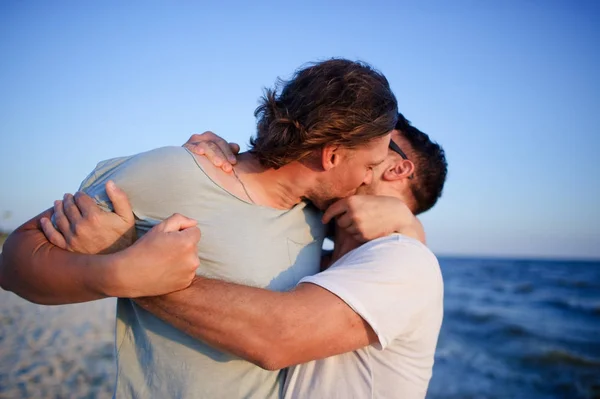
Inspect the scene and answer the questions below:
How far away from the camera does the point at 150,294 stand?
1.87m

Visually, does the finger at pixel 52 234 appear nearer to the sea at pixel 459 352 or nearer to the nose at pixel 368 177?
the nose at pixel 368 177

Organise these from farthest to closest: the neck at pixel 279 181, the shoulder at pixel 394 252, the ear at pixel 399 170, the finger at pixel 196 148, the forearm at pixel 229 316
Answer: the ear at pixel 399 170
the neck at pixel 279 181
the finger at pixel 196 148
the shoulder at pixel 394 252
the forearm at pixel 229 316

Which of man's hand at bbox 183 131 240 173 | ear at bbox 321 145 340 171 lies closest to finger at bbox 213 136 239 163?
man's hand at bbox 183 131 240 173

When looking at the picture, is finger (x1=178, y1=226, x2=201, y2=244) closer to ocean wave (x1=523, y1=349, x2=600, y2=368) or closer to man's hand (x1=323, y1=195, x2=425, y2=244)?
man's hand (x1=323, y1=195, x2=425, y2=244)

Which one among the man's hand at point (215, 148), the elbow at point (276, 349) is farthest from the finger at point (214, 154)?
the elbow at point (276, 349)

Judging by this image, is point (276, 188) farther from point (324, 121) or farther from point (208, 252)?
point (208, 252)

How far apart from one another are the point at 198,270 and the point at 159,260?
1.54 ft

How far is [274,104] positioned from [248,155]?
328mm

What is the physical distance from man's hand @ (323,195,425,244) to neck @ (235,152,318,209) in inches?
9.1

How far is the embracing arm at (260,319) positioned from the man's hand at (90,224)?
27cm

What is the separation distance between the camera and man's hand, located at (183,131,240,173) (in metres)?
2.51

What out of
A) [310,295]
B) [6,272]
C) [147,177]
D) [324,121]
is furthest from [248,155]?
[6,272]

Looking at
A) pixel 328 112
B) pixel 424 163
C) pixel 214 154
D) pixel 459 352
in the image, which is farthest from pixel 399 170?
pixel 459 352

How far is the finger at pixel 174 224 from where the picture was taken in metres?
1.84
